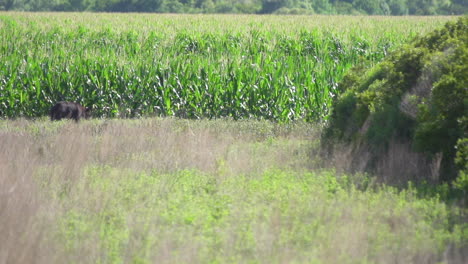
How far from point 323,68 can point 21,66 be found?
7718 millimetres

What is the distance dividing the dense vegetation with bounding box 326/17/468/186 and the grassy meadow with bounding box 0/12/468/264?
2.40ft

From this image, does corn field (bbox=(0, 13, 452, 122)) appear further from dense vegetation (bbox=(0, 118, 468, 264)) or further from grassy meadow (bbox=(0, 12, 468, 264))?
dense vegetation (bbox=(0, 118, 468, 264))

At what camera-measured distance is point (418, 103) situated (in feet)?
30.3

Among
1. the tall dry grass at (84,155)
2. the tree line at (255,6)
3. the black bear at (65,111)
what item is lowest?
the tree line at (255,6)

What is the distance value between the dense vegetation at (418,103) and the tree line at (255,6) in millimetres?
58270

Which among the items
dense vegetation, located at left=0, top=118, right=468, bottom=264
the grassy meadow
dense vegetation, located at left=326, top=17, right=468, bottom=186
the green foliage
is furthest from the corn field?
the green foliage

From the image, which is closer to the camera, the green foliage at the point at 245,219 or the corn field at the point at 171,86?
the green foliage at the point at 245,219

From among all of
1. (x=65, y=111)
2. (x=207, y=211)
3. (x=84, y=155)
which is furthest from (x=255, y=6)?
(x=207, y=211)

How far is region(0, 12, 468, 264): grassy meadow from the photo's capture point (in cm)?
579

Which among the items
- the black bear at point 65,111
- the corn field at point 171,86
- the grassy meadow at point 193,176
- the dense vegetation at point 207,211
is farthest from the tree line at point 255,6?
the dense vegetation at point 207,211

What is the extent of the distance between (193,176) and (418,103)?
3.24m

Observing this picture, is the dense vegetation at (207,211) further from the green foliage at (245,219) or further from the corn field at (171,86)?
the corn field at (171,86)

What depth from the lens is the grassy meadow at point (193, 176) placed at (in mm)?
5789

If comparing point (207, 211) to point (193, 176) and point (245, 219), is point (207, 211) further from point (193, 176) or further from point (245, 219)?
point (193, 176)
